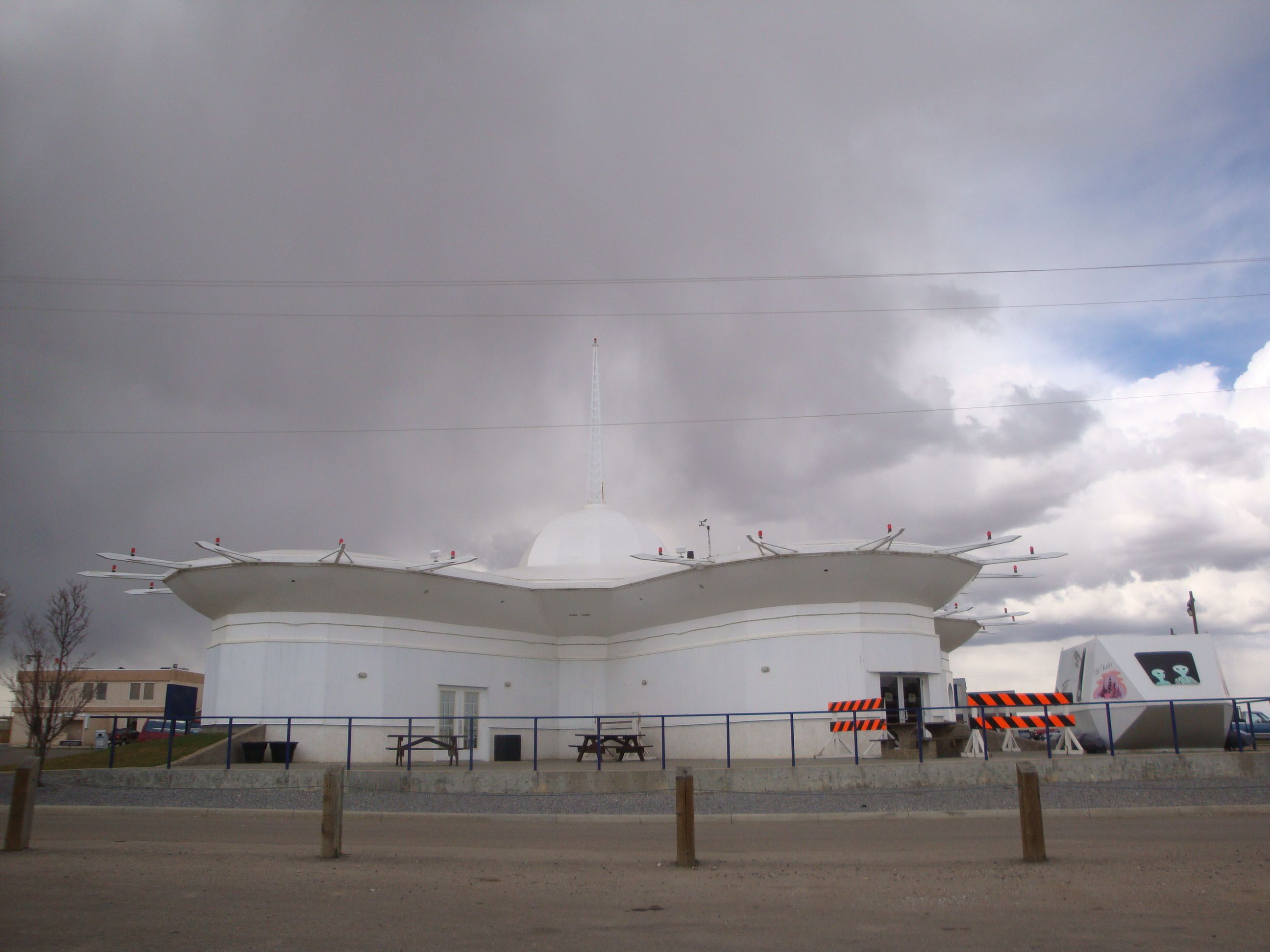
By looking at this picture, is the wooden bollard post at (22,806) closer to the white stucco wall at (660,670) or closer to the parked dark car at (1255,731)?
the white stucco wall at (660,670)

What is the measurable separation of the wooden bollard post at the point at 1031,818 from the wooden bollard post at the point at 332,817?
7.32m

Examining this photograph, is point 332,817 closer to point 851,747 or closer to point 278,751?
point 278,751

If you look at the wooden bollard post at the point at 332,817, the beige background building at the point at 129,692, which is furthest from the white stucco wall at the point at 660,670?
the beige background building at the point at 129,692

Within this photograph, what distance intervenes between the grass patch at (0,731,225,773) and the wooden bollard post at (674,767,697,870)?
51.6ft

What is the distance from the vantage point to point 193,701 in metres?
24.9

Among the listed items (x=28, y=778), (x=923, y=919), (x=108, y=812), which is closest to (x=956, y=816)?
(x=923, y=919)

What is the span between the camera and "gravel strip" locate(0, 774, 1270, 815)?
1537 centimetres

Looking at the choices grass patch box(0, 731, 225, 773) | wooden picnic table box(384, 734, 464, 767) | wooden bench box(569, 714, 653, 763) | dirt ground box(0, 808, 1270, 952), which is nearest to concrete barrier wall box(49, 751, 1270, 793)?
wooden bench box(569, 714, 653, 763)

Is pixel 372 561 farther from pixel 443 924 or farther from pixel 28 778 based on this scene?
pixel 443 924

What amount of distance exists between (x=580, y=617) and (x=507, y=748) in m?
5.48

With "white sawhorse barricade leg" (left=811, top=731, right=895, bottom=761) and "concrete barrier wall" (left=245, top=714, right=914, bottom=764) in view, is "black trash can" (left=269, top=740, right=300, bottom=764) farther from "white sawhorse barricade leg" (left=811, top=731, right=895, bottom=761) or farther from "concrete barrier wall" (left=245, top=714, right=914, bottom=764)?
"white sawhorse barricade leg" (left=811, top=731, right=895, bottom=761)

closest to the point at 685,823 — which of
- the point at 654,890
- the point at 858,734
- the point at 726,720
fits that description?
the point at 654,890

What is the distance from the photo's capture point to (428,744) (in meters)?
28.0

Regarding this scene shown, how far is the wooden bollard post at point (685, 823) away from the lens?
1009 centimetres
